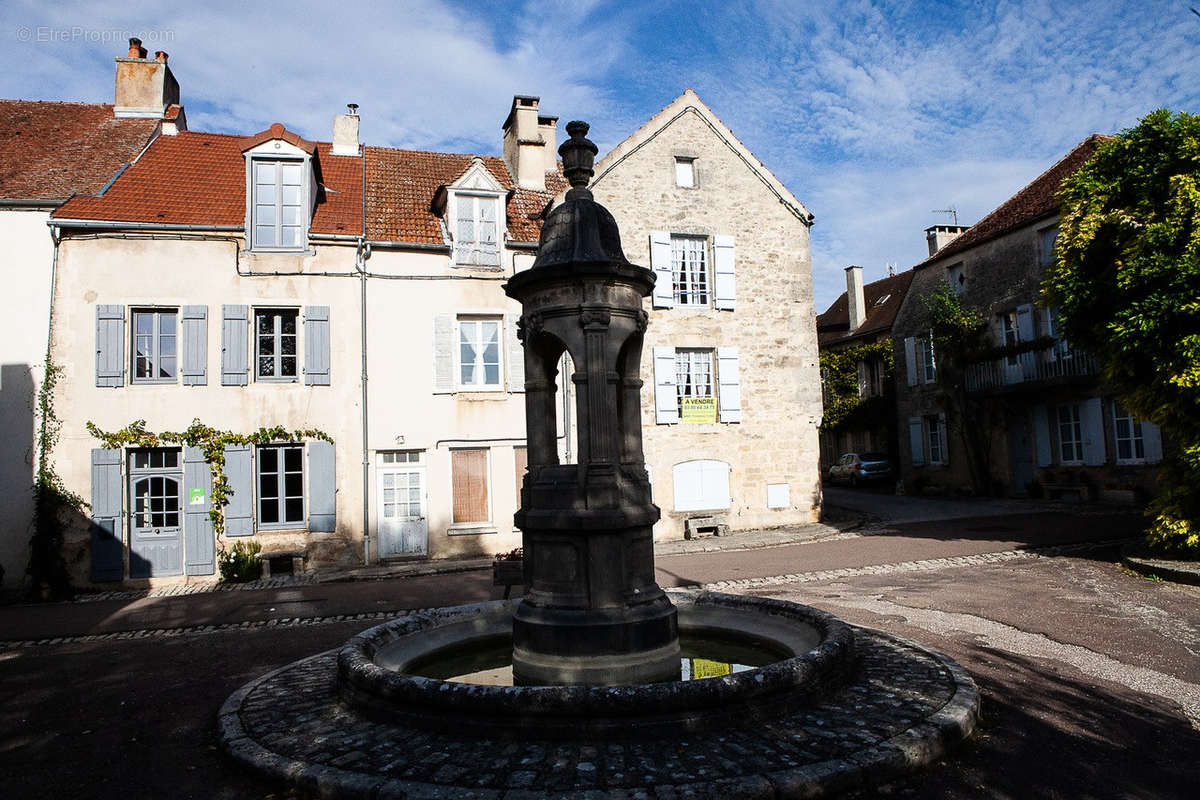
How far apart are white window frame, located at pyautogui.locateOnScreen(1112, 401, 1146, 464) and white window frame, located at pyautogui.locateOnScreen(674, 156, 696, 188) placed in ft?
37.2

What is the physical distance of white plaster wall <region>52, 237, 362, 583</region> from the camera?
1388 cm

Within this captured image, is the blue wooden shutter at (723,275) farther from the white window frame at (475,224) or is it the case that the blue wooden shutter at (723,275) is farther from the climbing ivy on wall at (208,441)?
the climbing ivy on wall at (208,441)

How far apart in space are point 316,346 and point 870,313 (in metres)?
24.3

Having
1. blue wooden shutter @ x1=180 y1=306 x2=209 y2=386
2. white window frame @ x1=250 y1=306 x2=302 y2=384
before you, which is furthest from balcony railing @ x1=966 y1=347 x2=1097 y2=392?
blue wooden shutter @ x1=180 y1=306 x2=209 y2=386

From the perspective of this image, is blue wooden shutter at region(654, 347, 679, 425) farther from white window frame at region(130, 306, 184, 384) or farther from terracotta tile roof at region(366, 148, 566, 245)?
white window frame at region(130, 306, 184, 384)

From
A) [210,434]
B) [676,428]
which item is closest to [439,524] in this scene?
[210,434]

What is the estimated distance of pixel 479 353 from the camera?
1590 cm

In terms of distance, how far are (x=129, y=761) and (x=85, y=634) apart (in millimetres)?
6132

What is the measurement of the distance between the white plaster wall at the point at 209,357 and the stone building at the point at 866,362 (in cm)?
1950

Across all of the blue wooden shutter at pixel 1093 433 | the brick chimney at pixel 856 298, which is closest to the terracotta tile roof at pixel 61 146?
the blue wooden shutter at pixel 1093 433

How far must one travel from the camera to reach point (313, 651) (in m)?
8.12

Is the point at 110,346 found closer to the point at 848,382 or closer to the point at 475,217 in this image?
the point at 475,217

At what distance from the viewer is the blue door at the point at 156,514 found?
45.5 feet

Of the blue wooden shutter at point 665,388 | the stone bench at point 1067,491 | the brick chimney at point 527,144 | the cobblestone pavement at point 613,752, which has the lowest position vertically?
the cobblestone pavement at point 613,752
